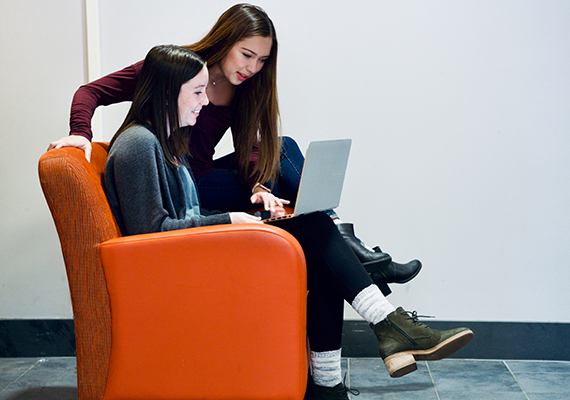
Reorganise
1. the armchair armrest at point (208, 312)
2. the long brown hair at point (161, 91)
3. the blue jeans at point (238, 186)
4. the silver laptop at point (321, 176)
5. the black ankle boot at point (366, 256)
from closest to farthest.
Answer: the armchair armrest at point (208, 312) → the silver laptop at point (321, 176) → the long brown hair at point (161, 91) → the black ankle boot at point (366, 256) → the blue jeans at point (238, 186)

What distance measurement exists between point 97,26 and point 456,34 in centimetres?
138

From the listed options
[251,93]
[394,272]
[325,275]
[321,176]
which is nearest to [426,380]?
[394,272]

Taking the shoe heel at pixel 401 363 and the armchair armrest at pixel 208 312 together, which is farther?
the shoe heel at pixel 401 363

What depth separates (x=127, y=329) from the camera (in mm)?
1247

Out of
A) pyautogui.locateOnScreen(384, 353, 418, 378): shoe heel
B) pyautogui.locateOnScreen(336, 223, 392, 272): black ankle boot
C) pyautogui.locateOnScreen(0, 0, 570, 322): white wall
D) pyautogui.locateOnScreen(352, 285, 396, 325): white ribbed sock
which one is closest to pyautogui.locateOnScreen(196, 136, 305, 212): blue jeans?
pyautogui.locateOnScreen(336, 223, 392, 272): black ankle boot

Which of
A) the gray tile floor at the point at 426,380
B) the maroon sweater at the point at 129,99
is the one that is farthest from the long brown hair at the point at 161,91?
the gray tile floor at the point at 426,380

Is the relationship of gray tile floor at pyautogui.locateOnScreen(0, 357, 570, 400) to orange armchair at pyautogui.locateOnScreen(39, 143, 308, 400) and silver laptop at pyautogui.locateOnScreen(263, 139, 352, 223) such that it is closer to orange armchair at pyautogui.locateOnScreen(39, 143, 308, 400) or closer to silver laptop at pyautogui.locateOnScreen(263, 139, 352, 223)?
orange armchair at pyautogui.locateOnScreen(39, 143, 308, 400)

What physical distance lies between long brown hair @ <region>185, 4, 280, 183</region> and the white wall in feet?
0.99

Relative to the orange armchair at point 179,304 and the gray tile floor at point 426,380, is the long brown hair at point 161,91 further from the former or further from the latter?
the gray tile floor at point 426,380

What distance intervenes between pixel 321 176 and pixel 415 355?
0.55 meters

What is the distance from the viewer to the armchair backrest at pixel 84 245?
1223 millimetres

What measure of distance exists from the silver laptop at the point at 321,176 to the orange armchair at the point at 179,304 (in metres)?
0.16

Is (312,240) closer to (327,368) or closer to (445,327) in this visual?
(327,368)

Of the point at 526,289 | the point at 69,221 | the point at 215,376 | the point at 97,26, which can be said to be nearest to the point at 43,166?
the point at 69,221
